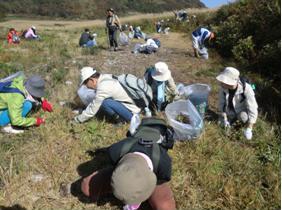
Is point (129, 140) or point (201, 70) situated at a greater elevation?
point (129, 140)

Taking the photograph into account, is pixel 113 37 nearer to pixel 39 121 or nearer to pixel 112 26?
pixel 112 26

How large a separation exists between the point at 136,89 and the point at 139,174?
2110 millimetres

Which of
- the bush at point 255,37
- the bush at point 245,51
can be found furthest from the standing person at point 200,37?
the bush at point 245,51

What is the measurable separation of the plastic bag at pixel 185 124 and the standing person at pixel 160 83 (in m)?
0.41

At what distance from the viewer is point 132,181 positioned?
2299 millimetres

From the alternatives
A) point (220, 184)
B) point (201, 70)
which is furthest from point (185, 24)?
point (220, 184)

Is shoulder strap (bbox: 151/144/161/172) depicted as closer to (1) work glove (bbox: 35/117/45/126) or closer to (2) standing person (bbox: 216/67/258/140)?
(2) standing person (bbox: 216/67/258/140)

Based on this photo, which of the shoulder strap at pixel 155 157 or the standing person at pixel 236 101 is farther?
the standing person at pixel 236 101

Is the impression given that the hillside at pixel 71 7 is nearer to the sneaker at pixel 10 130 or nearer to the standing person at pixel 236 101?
the sneaker at pixel 10 130

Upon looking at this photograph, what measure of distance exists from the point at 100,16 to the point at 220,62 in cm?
7698

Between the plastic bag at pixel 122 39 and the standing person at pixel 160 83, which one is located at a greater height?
the standing person at pixel 160 83

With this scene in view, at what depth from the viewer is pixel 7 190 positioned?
3168 millimetres

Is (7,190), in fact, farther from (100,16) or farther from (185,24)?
(100,16)

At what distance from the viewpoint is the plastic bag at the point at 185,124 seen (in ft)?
12.8
